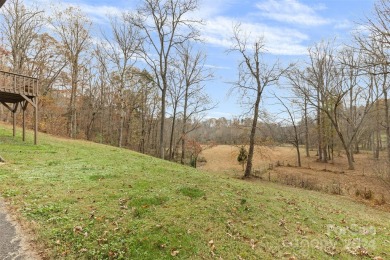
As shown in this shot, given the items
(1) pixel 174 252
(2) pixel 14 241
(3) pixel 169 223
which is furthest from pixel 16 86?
(1) pixel 174 252

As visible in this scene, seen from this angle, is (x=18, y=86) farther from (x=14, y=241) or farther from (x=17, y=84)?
(x=14, y=241)

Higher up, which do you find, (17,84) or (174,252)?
(17,84)

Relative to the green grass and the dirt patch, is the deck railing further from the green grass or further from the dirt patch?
the dirt patch

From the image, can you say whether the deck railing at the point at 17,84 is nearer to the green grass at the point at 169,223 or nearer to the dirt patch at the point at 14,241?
the green grass at the point at 169,223

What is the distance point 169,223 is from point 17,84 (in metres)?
12.3

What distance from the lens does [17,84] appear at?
41.4 ft

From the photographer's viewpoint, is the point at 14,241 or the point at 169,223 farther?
the point at 169,223

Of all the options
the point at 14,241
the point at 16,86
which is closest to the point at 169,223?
the point at 14,241

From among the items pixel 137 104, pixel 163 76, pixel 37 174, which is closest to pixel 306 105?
pixel 163 76

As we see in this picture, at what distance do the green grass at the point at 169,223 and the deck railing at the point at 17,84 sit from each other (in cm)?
647

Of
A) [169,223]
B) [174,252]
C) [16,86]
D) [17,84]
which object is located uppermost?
[17,84]

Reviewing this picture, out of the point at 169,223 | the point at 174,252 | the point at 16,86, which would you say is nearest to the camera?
the point at 174,252

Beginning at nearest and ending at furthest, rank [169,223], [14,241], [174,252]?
[174,252]
[14,241]
[169,223]

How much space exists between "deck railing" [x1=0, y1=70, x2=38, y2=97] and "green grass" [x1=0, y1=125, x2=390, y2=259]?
255 inches
